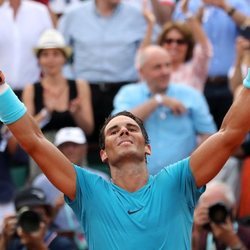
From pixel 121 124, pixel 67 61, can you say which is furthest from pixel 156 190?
pixel 67 61

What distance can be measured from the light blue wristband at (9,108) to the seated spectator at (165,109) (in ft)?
9.87

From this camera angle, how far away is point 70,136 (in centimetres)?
836

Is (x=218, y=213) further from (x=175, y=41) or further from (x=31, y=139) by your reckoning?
(x=175, y=41)

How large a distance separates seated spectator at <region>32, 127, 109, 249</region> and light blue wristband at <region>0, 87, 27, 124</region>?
8.40 ft

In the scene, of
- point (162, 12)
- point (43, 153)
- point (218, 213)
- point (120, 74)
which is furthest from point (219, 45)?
point (43, 153)

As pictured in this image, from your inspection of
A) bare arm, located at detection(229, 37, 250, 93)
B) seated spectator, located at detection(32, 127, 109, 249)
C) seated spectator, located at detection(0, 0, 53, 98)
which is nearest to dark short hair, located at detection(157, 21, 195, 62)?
bare arm, located at detection(229, 37, 250, 93)

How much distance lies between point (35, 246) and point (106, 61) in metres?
2.75

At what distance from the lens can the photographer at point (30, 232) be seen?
7055 millimetres

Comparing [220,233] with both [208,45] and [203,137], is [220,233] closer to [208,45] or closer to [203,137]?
[203,137]

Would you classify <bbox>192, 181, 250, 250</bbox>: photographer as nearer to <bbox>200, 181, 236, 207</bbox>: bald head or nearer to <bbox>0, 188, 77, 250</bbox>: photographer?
<bbox>200, 181, 236, 207</bbox>: bald head

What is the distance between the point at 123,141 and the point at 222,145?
52 centimetres

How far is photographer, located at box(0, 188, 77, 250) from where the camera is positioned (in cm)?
705

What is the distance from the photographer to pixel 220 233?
7.17 meters

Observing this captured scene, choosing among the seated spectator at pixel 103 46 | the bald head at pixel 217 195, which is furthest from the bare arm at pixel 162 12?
the bald head at pixel 217 195
